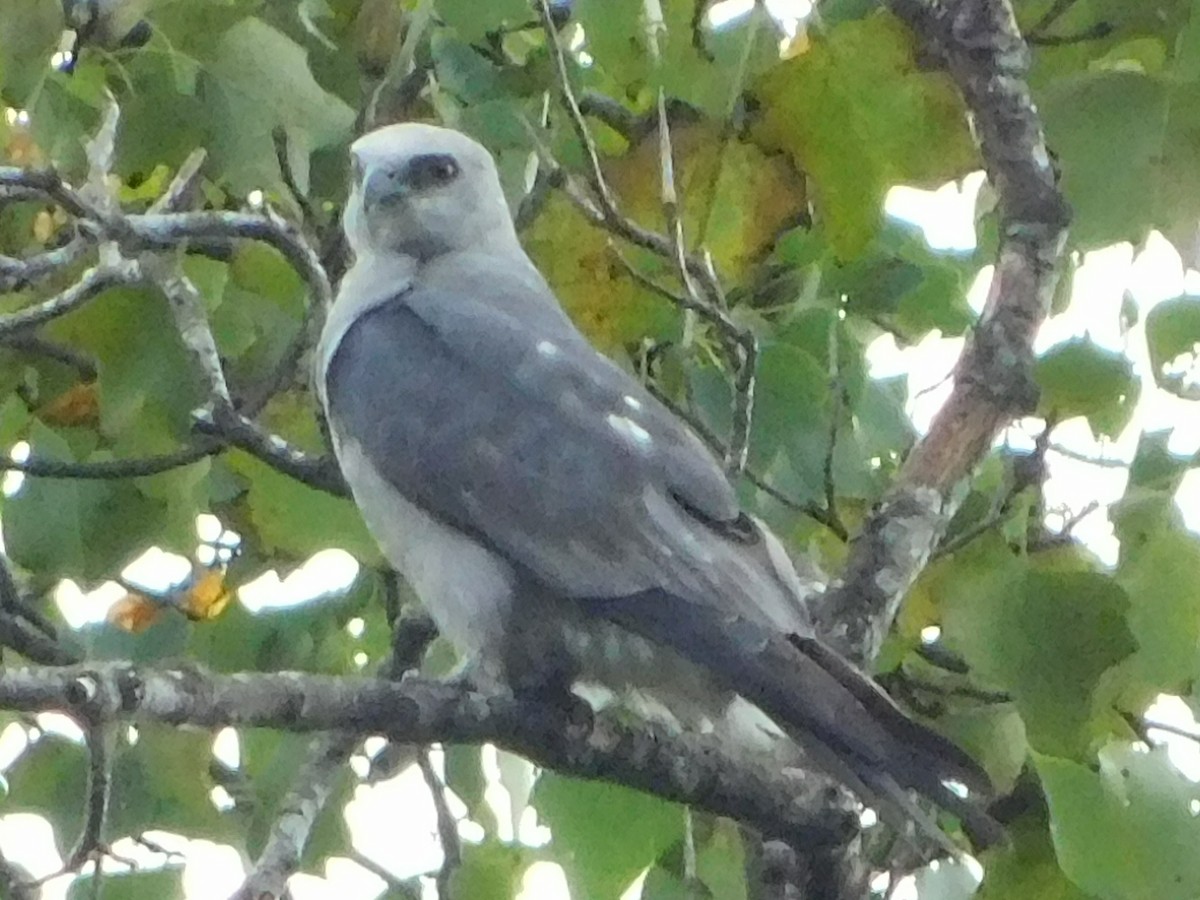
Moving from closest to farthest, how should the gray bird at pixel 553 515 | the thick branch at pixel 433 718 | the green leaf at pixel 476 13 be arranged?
the thick branch at pixel 433 718
the green leaf at pixel 476 13
the gray bird at pixel 553 515

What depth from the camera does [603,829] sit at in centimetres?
187

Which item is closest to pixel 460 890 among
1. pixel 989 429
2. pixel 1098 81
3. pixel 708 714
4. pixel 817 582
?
pixel 708 714

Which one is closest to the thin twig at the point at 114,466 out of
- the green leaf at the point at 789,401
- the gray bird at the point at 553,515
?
the gray bird at the point at 553,515

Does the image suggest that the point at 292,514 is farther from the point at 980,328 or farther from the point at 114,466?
the point at 980,328

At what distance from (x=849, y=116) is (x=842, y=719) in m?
0.60

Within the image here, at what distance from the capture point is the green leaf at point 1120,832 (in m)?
1.49

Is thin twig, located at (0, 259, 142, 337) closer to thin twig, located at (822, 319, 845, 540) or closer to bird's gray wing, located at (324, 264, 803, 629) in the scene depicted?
bird's gray wing, located at (324, 264, 803, 629)

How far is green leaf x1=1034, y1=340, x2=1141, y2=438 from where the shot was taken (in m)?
1.89

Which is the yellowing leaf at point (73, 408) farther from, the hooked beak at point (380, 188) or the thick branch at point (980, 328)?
the thick branch at point (980, 328)

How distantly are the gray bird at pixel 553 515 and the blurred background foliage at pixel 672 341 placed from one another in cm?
8

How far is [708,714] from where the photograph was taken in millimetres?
2076

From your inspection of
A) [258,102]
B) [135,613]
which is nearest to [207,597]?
[135,613]

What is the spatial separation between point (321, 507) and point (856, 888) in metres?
0.77

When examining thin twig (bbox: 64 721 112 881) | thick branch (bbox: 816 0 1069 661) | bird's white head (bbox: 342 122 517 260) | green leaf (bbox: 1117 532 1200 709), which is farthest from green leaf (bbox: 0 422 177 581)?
green leaf (bbox: 1117 532 1200 709)
